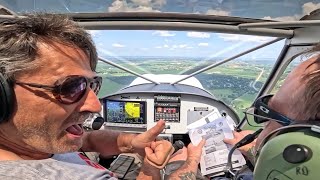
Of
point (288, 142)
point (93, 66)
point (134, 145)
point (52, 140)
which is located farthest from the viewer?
point (134, 145)

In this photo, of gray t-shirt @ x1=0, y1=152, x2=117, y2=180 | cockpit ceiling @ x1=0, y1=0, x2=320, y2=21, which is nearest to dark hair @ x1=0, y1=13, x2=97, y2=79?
gray t-shirt @ x1=0, y1=152, x2=117, y2=180

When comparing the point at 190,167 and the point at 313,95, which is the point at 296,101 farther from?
the point at 190,167

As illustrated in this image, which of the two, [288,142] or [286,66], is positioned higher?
[288,142]

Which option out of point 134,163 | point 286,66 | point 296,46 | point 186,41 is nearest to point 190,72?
point 186,41

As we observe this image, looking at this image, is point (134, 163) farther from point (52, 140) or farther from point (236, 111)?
point (236, 111)

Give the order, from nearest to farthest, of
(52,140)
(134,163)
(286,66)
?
(52,140) → (134,163) → (286,66)

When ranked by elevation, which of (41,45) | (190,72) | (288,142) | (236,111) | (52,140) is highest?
(41,45)

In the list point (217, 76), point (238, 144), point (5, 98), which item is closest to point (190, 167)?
point (238, 144)
